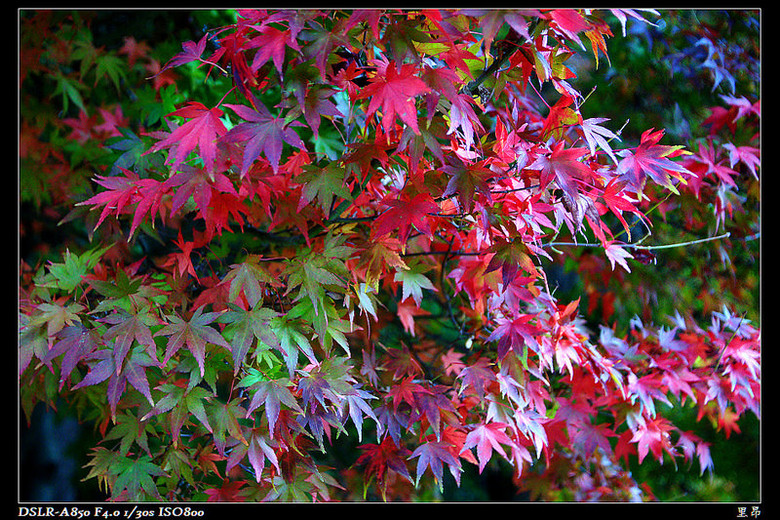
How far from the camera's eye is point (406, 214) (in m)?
0.98

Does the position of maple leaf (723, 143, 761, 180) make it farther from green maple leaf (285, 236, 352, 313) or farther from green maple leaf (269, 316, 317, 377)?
green maple leaf (269, 316, 317, 377)

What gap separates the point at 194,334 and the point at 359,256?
36 centimetres

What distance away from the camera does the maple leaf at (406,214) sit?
97cm

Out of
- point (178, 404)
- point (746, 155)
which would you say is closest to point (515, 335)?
point (178, 404)

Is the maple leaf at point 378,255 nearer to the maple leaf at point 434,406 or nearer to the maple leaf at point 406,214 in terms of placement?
the maple leaf at point 406,214

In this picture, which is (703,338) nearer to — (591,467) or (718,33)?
(591,467)

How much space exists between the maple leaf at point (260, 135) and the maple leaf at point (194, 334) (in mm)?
284

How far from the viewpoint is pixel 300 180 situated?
101cm

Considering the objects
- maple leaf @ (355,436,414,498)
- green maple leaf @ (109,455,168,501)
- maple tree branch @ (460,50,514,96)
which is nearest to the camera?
maple tree branch @ (460,50,514,96)

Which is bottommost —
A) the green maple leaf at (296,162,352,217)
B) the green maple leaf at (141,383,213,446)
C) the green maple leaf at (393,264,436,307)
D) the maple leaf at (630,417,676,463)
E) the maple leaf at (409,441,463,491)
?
the maple leaf at (630,417,676,463)

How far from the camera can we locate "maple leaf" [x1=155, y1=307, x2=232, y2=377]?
0.93 m

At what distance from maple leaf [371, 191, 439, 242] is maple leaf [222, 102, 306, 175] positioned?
200mm

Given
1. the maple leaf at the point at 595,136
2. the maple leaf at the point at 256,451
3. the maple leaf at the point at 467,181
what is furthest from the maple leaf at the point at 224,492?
the maple leaf at the point at 595,136

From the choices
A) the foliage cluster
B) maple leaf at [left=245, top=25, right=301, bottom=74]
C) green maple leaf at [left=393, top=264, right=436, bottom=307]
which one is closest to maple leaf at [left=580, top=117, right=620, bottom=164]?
the foliage cluster
